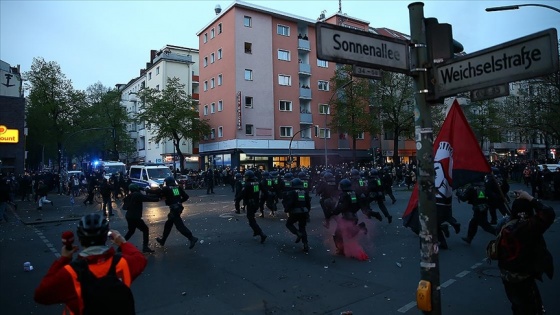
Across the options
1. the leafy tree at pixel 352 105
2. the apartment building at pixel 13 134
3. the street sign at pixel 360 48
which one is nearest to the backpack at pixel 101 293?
the street sign at pixel 360 48

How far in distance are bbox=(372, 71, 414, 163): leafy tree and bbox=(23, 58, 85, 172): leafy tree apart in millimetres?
32507

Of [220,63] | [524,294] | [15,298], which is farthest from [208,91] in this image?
[524,294]

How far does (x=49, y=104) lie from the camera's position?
38312 millimetres

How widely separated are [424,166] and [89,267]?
279 cm

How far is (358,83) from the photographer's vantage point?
3888 centimetres

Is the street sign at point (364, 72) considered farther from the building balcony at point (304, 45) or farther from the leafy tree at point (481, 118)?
the leafy tree at point (481, 118)

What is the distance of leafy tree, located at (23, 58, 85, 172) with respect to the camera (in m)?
38.2

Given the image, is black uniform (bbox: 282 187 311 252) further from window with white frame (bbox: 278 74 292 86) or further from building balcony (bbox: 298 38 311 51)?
building balcony (bbox: 298 38 311 51)

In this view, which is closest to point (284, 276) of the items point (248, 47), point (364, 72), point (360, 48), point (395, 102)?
point (364, 72)

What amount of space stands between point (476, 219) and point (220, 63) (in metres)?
36.7

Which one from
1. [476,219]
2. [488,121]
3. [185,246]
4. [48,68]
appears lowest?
[185,246]

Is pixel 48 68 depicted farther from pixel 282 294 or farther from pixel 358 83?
pixel 282 294

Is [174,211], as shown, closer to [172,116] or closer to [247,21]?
[172,116]

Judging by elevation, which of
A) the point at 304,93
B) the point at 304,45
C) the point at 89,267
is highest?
the point at 304,45
